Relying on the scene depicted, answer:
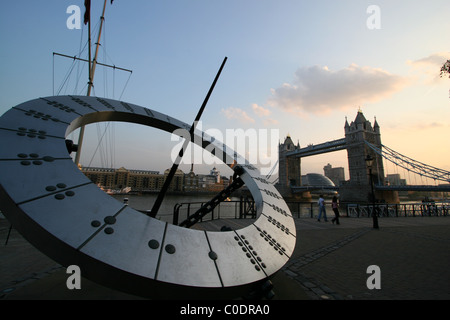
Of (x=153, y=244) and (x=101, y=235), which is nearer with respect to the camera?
(x=101, y=235)

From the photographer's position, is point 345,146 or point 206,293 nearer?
point 206,293

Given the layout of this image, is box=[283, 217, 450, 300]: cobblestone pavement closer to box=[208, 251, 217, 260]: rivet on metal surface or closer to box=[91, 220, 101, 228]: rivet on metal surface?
box=[208, 251, 217, 260]: rivet on metal surface

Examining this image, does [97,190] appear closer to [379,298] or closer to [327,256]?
[379,298]

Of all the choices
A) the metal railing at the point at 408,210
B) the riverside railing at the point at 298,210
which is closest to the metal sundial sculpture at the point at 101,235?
the riverside railing at the point at 298,210

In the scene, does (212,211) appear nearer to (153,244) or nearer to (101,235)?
(153,244)

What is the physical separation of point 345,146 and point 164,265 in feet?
194

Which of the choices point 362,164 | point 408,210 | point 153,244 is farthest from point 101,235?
point 362,164

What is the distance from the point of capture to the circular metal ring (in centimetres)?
129

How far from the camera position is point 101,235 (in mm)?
1388

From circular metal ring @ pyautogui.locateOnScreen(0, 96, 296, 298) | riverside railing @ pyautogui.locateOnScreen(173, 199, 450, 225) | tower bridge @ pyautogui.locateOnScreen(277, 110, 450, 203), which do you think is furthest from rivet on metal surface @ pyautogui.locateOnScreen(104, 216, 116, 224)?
tower bridge @ pyautogui.locateOnScreen(277, 110, 450, 203)

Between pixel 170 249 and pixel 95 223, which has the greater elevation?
pixel 95 223

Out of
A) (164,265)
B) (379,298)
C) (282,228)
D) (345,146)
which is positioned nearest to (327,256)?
(379,298)

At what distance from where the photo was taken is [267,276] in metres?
1.81

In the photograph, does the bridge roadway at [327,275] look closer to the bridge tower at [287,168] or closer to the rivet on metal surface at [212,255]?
the rivet on metal surface at [212,255]
